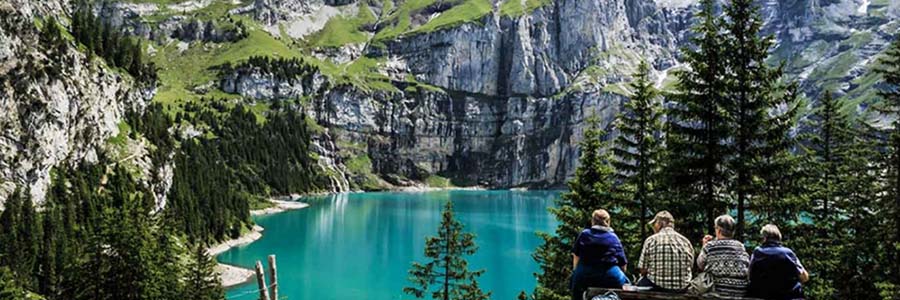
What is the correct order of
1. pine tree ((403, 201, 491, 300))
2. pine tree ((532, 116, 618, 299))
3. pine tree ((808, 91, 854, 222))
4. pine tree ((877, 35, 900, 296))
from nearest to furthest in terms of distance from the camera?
pine tree ((877, 35, 900, 296)) → pine tree ((532, 116, 618, 299)) → pine tree ((808, 91, 854, 222)) → pine tree ((403, 201, 491, 300))

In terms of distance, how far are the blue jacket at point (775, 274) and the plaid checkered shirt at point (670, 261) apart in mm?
1020

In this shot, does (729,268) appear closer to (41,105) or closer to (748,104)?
(748,104)

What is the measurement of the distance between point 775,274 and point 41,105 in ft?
276

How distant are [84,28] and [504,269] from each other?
79.3m

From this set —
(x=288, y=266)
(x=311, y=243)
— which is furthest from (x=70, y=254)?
(x=311, y=243)

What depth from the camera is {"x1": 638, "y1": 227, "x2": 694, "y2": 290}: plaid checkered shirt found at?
32.0ft

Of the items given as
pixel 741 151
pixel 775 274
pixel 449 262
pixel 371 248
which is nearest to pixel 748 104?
pixel 741 151

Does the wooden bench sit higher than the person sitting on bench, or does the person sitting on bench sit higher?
the person sitting on bench

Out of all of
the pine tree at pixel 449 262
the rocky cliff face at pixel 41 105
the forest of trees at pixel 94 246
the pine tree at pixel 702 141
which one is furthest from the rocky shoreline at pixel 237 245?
the pine tree at pixel 702 141

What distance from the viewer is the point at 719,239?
31.1ft

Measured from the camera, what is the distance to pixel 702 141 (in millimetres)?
18484

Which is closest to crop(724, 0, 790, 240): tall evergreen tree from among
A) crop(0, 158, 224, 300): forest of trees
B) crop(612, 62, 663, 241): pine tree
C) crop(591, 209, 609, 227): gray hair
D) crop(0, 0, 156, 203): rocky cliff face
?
crop(612, 62, 663, 241): pine tree

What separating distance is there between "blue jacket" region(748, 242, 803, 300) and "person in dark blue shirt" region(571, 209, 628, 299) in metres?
1.89

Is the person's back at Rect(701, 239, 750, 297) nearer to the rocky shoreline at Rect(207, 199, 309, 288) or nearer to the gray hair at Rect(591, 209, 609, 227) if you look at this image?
the gray hair at Rect(591, 209, 609, 227)
